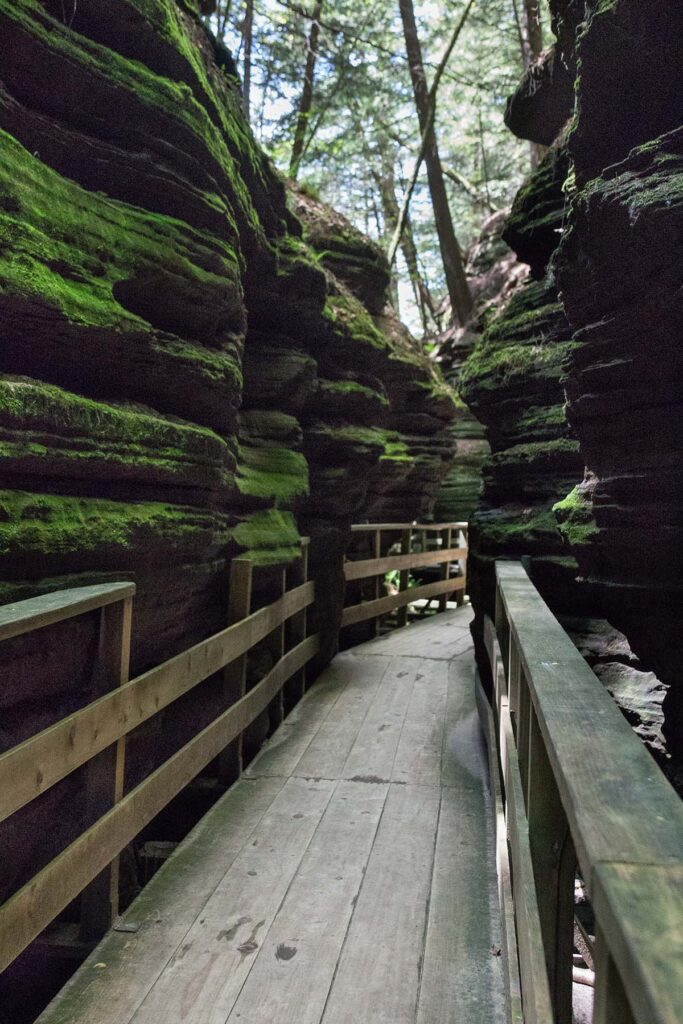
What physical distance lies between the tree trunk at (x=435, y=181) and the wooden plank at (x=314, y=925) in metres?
14.4

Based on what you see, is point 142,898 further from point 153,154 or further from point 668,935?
point 153,154

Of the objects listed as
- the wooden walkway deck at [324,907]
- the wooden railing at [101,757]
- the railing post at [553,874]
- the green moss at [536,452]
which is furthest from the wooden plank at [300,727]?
the railing post at [553,874]

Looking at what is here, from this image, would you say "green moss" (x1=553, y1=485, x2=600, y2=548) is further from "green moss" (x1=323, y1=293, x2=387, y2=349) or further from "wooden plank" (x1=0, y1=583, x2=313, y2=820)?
"green moss" (x1=323, y1=293, x2=387, y2=349)

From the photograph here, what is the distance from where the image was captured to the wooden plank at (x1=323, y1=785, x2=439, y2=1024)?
281cm

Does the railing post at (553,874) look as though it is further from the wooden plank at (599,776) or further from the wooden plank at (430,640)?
the wooden plank at (430,640)

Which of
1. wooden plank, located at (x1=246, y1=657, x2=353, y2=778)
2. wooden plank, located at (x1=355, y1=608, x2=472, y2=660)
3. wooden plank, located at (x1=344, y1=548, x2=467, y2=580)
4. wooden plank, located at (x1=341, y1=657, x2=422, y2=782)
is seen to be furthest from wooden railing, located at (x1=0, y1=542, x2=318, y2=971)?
wooden plank, located at (x1=355, y1=608, x2=472, y2=660)

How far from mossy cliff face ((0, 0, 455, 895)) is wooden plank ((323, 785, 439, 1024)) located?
1.40 meters

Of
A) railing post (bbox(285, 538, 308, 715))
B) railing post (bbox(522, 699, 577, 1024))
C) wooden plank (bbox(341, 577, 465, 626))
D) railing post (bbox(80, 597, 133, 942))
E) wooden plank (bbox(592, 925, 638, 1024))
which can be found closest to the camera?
wooden plank (bbox(592, 925, 638, 1024))

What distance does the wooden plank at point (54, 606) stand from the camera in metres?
2.43

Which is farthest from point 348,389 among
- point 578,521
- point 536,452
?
point 578,521

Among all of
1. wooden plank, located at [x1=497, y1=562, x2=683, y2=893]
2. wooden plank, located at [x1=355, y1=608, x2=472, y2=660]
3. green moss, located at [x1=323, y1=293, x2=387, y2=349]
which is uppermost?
green moss, located at [x1=323, y1=293, x2=387, y2=349]

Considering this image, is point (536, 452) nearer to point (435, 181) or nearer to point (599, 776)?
point (599, 776)

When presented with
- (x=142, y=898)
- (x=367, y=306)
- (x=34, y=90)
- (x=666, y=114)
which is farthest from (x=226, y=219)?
(x=367, y=306)

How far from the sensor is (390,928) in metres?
3.36
